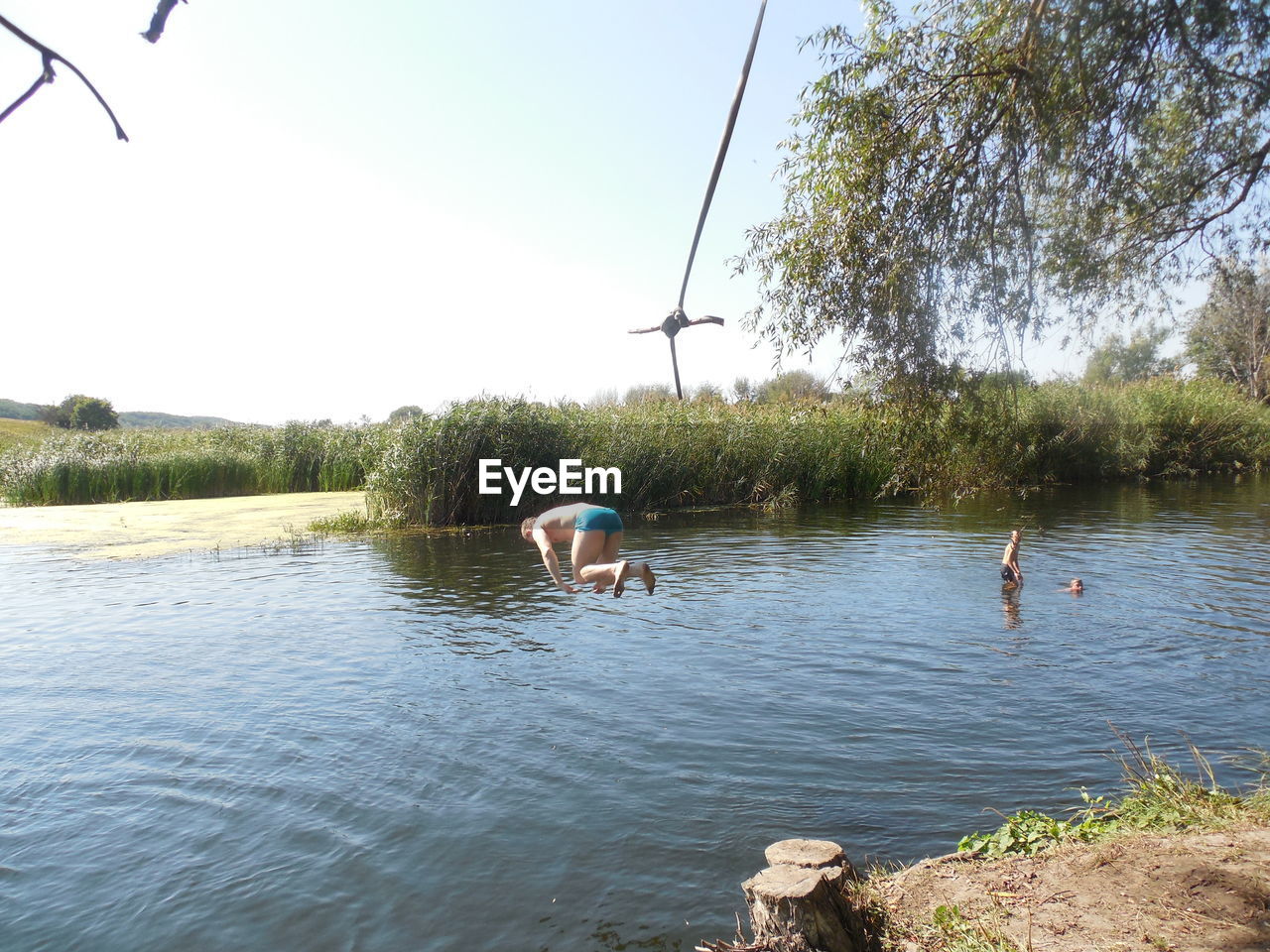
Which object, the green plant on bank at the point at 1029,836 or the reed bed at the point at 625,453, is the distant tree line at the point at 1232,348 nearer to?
the reed bed at the point at 625,453

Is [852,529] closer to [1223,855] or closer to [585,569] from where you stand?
[585,569]

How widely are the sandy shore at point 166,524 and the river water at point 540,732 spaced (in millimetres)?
4898

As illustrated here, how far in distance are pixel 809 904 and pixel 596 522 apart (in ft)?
13.3

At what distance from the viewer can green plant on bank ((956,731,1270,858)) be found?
19.6ft

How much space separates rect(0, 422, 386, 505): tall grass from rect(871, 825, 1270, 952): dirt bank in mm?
27701

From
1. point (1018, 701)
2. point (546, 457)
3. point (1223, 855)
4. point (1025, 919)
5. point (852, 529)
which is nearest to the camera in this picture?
point (1025, 919)

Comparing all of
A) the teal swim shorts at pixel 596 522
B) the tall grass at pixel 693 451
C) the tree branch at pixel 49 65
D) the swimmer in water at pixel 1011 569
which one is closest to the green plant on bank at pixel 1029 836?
the teal swim shorts at pixel 596 522

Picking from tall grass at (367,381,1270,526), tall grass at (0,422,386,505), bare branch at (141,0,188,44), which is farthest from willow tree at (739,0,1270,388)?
tall grass at (0,422,386,505)

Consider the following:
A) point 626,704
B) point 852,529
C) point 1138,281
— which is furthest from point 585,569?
point 852,529

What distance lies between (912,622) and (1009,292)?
261 inches

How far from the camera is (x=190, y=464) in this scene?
34062mm

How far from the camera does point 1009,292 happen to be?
27.9ft

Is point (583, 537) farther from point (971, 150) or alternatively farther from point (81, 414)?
point (81, 414)

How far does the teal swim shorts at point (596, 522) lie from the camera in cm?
824
